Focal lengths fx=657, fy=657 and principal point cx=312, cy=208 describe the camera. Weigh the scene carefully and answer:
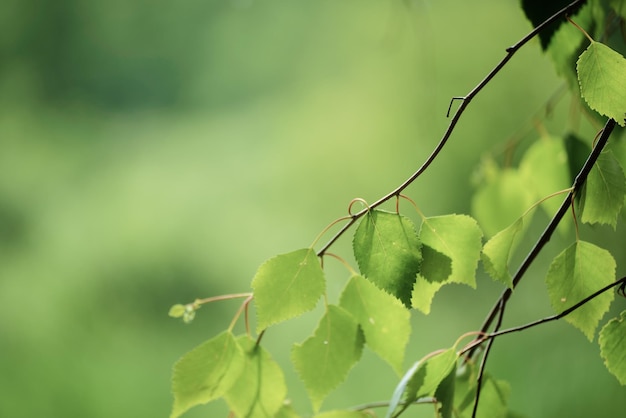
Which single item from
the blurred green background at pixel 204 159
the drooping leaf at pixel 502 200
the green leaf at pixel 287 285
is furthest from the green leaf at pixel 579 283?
the blurred green background at pixel 204 159

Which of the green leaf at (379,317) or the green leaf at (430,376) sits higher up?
the green leaf at (379,317)

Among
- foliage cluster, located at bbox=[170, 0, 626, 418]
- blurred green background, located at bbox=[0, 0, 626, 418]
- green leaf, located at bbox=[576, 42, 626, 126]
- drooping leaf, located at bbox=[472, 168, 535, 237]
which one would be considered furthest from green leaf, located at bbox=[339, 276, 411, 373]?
blurred green background, located at bbox=[0, 0, 626, 418]

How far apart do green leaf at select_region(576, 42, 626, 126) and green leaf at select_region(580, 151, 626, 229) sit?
2 cm

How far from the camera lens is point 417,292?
31 centimetres

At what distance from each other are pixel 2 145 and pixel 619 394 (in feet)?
3.17

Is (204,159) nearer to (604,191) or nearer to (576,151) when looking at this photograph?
(576,151)

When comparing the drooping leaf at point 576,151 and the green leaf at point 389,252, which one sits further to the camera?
the drooping leaf at point 576,151

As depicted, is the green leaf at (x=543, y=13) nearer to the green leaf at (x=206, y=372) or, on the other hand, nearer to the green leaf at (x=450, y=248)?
the green leaf at (x=450, y=248)

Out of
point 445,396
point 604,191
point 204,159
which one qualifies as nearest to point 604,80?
point 604,191

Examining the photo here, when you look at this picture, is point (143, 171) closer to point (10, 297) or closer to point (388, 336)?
point (10, 297)

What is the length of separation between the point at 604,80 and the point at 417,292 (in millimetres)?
122

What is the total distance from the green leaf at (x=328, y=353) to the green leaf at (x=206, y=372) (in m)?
0.03

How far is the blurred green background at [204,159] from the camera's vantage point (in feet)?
3.14

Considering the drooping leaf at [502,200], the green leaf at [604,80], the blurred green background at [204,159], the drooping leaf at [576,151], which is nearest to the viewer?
the green leaf at [604,80]
